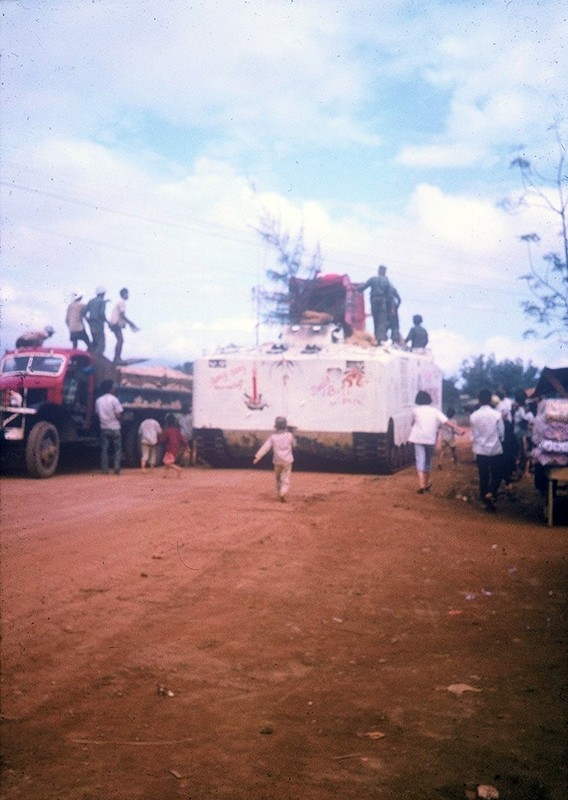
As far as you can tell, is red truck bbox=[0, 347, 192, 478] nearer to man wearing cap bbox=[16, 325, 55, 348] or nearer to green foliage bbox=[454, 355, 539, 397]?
man wearing cap bbox=[16, 325, 55, 348]

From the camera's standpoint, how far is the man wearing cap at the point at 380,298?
18.7 meters

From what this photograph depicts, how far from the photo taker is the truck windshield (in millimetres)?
15516

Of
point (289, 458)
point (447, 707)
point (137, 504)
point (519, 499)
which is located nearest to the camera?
point (447, 707)

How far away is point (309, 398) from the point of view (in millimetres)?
16469

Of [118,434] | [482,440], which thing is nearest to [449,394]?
[118,434]

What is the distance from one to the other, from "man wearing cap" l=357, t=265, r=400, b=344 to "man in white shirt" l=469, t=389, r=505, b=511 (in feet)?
23.4

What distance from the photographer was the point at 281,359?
16.7 meters

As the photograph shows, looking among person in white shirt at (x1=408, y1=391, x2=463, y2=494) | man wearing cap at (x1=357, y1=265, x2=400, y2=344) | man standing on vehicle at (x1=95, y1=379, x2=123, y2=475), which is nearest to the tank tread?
man standing on vehicle at (x1=95, y1=379, x2=123, y2=475)

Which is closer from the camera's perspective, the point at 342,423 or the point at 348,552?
the point at 348,552

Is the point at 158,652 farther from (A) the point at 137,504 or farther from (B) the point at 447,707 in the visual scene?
(A) the point at 137,504

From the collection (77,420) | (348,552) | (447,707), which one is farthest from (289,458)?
(447,707)

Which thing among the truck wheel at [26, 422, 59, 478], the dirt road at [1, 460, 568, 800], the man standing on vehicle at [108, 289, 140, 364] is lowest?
the dirt road at [1, 460, 568, 800]

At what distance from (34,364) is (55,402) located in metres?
0.89

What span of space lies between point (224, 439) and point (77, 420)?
9.82ft
